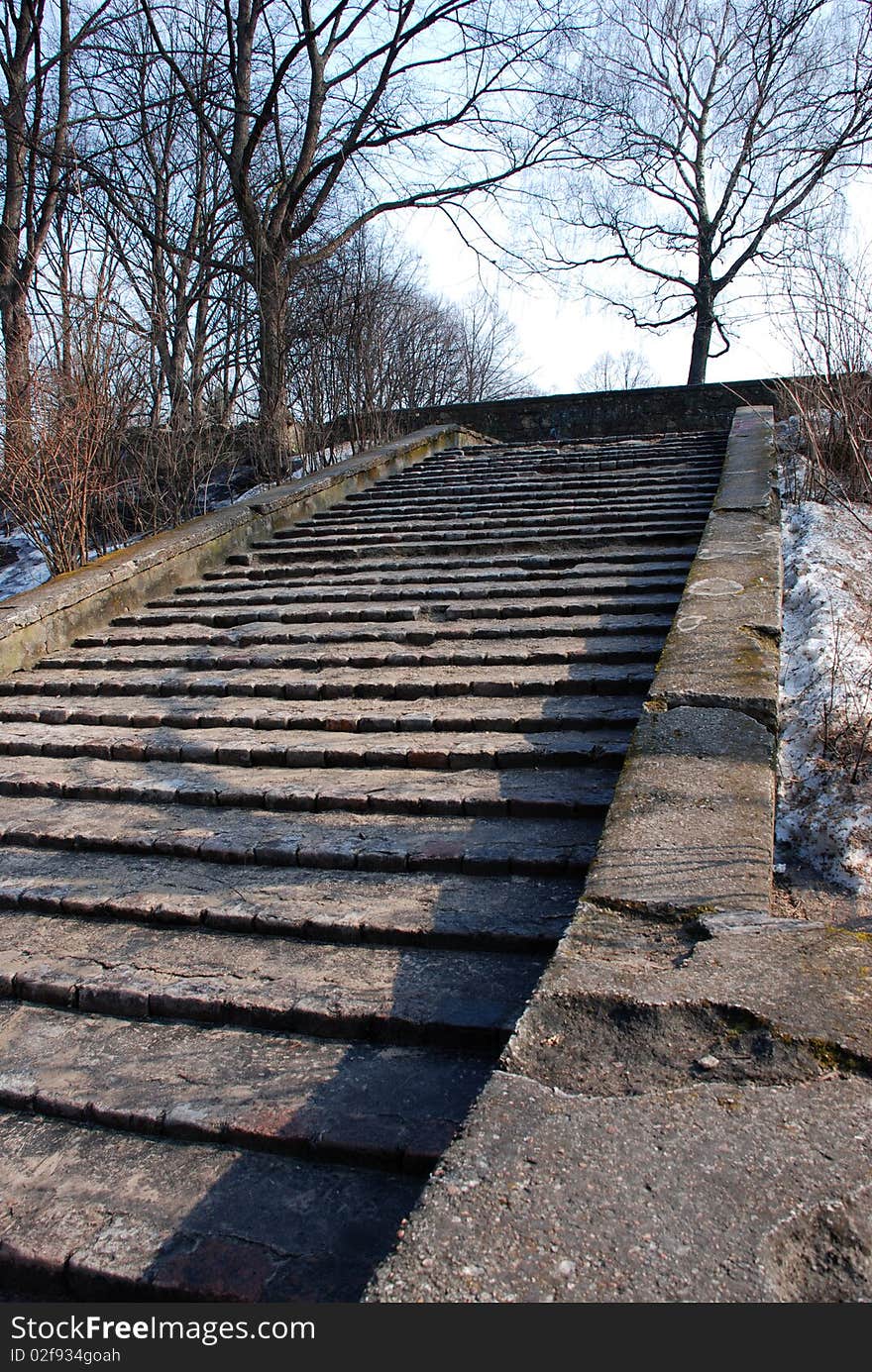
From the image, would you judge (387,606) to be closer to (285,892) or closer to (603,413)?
(285,892)

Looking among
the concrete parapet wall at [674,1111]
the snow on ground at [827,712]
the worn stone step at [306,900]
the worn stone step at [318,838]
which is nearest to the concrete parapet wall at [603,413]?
the snow on ground at [827,712]

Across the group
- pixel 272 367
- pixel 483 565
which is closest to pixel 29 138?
pixel 272 367

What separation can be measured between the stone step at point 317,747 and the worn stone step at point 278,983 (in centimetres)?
122

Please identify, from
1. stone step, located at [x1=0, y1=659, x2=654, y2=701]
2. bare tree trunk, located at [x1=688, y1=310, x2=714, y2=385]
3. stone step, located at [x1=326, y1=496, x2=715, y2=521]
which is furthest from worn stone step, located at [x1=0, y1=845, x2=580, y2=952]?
bare tree trunk, located at [x1=688, y1=310, x2=714, y2=385]

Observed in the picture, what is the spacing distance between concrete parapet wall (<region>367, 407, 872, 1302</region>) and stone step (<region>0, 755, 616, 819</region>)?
0.87m

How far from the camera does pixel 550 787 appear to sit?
3756mm

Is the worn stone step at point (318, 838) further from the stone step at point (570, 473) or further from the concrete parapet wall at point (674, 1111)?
the stone step at point (570, 473)

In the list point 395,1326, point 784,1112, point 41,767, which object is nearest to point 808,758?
point 784,1112

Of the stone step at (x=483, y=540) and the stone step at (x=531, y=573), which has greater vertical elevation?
the stone step at (x=483, y=540)

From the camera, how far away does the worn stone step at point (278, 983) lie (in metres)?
2.63

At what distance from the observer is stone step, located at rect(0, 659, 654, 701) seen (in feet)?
15.3

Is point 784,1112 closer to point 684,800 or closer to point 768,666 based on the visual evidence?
point 684,800

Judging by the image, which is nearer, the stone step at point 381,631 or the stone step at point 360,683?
the stone step at point 360,683

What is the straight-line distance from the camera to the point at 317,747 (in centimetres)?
439
